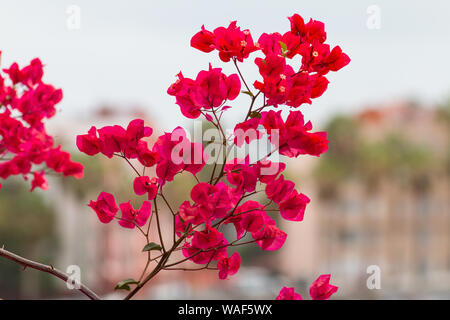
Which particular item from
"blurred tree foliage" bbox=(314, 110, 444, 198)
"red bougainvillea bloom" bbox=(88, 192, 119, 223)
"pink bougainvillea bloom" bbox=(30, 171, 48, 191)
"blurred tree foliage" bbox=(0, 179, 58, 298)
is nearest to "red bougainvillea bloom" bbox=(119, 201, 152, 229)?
"red bougainvillea bloom" bbox=(88, 192, 119, 223)

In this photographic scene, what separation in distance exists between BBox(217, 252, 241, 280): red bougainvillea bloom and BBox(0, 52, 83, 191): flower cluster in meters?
0.40

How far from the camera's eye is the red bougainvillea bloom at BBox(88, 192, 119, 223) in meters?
0.68

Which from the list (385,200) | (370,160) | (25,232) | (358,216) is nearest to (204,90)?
(25,232)

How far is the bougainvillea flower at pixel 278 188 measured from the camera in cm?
62

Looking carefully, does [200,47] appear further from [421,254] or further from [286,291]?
[421,254]

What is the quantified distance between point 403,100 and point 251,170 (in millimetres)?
14591

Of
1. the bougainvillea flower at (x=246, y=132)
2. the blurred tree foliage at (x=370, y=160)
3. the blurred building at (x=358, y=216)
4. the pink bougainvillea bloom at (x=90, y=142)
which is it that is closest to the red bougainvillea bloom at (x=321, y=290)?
the bougainvillea flower at (x=246, y=132)

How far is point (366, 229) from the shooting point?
14.2 metres

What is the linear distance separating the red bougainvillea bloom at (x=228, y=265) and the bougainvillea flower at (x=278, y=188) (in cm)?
11

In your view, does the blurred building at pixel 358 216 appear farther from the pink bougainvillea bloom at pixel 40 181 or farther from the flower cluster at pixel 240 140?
the flower cluster at pixel 240 140

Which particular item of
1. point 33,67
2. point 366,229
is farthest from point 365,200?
point 33,67

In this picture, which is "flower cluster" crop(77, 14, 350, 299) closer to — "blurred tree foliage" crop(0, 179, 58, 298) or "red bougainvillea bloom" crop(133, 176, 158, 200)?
"red bougainvillea bloom" crop(133, 176, 158, 200)

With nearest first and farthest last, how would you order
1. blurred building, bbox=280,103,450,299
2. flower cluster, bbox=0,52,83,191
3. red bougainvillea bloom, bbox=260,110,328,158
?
red bougainvillea bloom, bbox=260,110,328,158 → flower cluster, bbox=0,52,83,191 → blurred building, bbox=280,103,450,299
